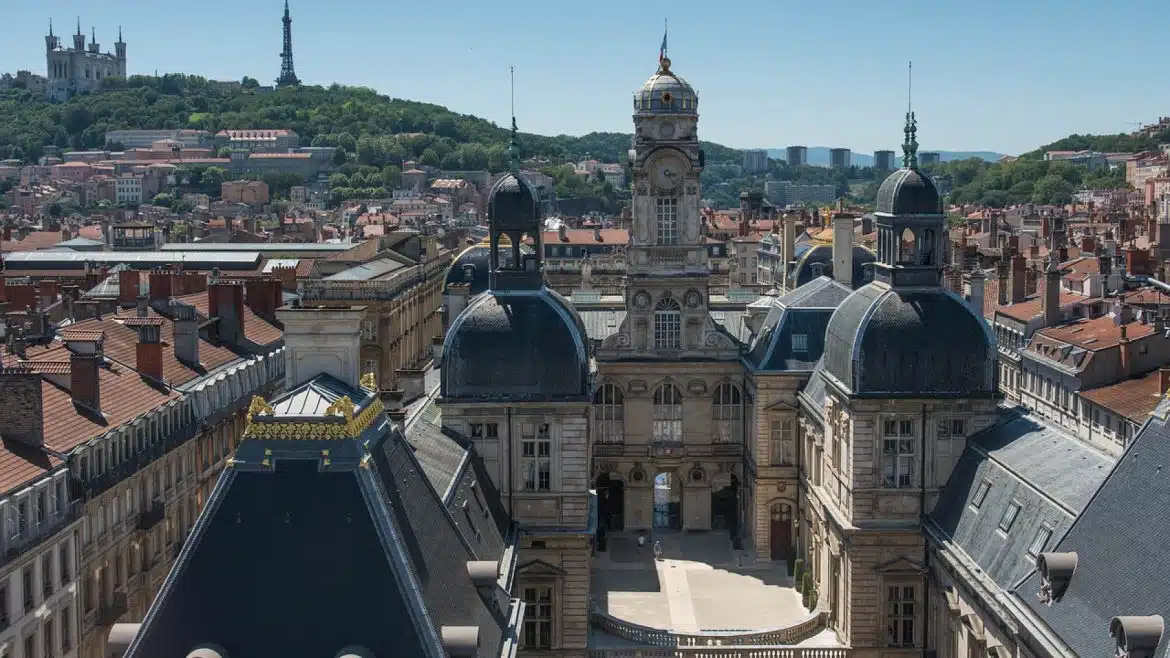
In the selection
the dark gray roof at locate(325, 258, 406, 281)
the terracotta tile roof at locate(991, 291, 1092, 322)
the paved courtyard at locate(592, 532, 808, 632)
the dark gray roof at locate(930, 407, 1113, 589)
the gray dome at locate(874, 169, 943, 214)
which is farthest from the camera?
the dark gray roof at locate(325, 258, 406, 281)

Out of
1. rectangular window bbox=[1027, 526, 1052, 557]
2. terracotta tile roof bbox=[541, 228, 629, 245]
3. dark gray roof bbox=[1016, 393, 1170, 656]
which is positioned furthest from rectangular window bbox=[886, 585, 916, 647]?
terracotta tile roof bbox=[541, 228, 629, 245]

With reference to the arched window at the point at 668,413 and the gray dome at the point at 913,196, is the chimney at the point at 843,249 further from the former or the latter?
the gray dome at the point at 913,196

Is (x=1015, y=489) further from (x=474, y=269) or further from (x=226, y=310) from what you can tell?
(x=474, y=269)

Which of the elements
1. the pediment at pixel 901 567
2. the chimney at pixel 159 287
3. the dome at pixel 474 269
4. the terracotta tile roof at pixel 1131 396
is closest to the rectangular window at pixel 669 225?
the terracotta tile roof at pixel 1131 396

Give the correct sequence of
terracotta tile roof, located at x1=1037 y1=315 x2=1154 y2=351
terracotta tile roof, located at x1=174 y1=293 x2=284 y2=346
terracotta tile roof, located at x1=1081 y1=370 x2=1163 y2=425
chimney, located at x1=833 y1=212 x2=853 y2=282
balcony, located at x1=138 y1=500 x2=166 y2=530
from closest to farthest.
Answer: balcony, located at x1=138 y1=500 x2=166 y2=530, terracotta tile roof, located at x1=1081 y1=370 x2=1163 y2=425, terracotta tile roof, located at x1=174 y1=293 x2=284 y2=346, chimney, located at x1=833 y1=212 x2=853 y2=282, terracotta tile roof, located at x1=1037 y1=315 x2=1154 y2=351

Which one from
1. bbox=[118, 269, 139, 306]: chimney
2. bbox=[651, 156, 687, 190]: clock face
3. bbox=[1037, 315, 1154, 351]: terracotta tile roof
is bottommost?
bbox=[1037, 315, 1154, 351]: terracotta tile roof

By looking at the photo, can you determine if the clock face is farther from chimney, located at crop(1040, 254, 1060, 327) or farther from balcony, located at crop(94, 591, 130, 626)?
balcony, located at crop(94, 591, 130, 626)

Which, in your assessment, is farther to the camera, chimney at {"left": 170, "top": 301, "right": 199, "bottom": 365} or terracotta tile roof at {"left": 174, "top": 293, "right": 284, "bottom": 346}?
terracotta tile roof at {"left": 174, "top": 293, "right": 284, "bottom": 346}

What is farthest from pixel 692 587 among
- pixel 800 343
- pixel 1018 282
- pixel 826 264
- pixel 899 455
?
pixel 1018 282
